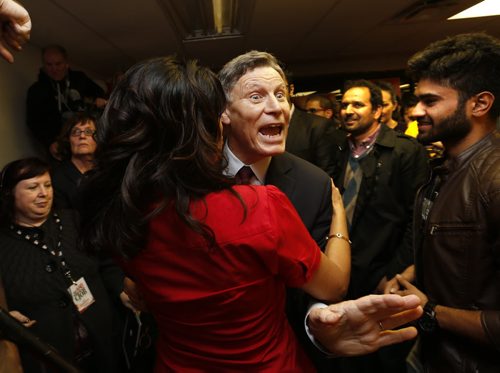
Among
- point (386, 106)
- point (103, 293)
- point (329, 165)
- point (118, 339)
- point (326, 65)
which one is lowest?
point (118, 339)

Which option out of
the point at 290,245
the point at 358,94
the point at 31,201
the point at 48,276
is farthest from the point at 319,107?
the point at 290,245

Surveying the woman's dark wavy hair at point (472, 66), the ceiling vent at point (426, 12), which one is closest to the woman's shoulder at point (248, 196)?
the woman's dark wavy hair at point (472, 66)

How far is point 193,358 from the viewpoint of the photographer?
104 cm

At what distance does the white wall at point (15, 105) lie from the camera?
9.84 feet

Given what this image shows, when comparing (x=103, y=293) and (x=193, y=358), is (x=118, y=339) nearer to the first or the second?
(x=103, y=293)

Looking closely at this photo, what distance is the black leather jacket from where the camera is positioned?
1252 millimetres

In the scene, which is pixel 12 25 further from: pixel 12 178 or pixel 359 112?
pixel 359 112

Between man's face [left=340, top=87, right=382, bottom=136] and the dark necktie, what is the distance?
159 centimetres

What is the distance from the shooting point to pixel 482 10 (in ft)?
14.8

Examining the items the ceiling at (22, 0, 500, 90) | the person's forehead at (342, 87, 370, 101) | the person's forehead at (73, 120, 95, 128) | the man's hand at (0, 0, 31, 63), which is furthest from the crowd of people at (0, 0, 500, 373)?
the ceiling at (22, 0, 500, 90)

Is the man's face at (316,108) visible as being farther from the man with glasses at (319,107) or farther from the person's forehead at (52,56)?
the person's forehead at (52,56)

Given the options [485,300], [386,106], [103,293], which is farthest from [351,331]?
[386,106]

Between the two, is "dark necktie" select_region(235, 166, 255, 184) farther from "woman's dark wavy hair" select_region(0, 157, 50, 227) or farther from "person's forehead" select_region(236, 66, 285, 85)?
"woman's dark wavy hair" select_region(0, 157, 50, 227)

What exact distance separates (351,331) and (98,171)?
0.74 meters
